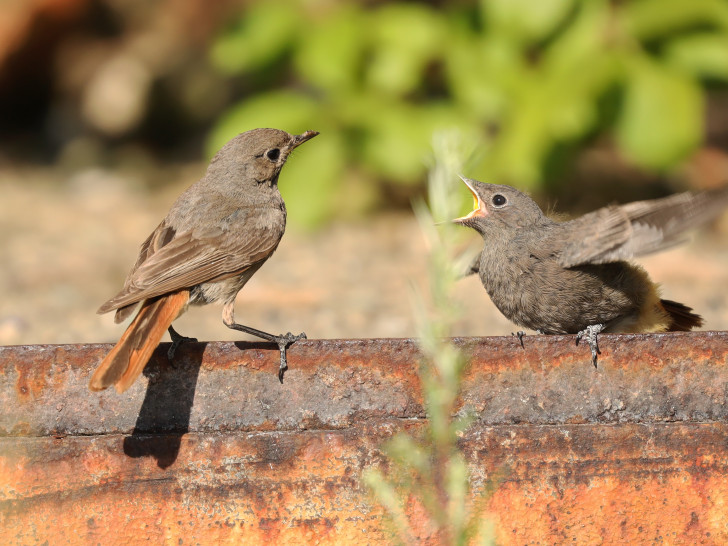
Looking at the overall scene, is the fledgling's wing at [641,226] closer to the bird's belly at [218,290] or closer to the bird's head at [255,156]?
the bird's belly at [218,290]

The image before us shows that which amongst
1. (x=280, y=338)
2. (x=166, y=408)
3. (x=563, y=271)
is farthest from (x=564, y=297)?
(x=166, y=408)

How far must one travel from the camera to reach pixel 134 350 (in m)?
3.13

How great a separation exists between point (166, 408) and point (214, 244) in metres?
1.28

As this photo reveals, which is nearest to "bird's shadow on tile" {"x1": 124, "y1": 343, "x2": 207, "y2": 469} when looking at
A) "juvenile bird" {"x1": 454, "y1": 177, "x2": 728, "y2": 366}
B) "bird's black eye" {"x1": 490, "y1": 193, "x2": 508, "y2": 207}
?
"juvenile bird" {"x1": 454, "y1": 177, "x2": 728, "y2": 366}

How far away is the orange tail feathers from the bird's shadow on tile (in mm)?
90

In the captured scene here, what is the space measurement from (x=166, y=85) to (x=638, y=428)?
9.72m

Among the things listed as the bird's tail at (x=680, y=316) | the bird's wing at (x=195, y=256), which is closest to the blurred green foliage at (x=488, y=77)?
the bird's tail at (x=680, y=316)

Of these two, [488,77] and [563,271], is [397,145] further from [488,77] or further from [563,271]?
[563,271]

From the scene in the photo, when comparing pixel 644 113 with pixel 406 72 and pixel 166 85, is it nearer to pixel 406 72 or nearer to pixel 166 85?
pixel 406 72

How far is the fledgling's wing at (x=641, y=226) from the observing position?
3.12m

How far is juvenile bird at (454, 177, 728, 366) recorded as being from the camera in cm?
375

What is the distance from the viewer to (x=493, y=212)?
14.5ft

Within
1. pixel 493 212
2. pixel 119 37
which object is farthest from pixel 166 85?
pixel 493 212

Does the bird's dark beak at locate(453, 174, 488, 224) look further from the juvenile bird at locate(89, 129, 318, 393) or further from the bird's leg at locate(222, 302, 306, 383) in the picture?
the bird's leg at locate(222, 302, 306, 383)
